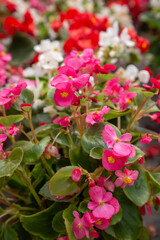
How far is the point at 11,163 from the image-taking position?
0.43 metres

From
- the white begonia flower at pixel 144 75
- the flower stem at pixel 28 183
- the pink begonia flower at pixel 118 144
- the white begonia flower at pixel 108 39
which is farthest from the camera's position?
the white begonia flower at pixel 108 39

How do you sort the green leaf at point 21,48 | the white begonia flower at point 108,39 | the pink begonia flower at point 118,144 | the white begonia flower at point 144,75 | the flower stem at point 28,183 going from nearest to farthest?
the pink begonia flower at point 118,144 → the flower stem at point 28,183 → the white begonia flower at point 144,75 → the white begonia flower at point 108,39 → the green leaf at point 21,48

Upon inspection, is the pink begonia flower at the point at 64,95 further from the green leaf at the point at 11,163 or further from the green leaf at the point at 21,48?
the green leaf at the point at 21,48

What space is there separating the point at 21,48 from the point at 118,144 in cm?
92

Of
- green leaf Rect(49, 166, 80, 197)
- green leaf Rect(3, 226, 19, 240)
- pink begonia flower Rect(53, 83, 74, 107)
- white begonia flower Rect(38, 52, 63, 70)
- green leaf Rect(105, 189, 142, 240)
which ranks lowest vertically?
green leaf Rect(3, 226, 19, 240)

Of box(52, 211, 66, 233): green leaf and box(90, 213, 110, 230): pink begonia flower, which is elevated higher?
box(90, 213, 110, 230): pink begonia flower

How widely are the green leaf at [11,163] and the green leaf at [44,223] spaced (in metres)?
0.12

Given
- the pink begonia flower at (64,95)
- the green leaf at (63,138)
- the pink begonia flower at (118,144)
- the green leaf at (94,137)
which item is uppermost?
the pink begonia flower at (64,95)

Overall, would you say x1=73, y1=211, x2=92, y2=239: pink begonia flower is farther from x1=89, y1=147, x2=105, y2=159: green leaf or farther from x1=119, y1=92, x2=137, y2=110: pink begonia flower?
x1=119, y1=92, x2=137, y2=110: pink begonia flower

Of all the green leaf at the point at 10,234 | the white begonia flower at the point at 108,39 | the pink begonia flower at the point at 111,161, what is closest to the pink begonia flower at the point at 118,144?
the pink begonia flower at the point at 111,161

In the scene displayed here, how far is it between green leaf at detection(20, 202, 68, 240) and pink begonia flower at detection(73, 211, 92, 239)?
0.28 feet

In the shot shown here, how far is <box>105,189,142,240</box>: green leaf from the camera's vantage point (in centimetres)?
49

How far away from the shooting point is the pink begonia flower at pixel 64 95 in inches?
16.6

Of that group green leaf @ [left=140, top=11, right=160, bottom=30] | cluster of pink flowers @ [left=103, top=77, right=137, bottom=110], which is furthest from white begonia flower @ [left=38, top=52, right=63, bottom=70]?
green leaf @ [left=140, top=11, right=160, bottom=30]
